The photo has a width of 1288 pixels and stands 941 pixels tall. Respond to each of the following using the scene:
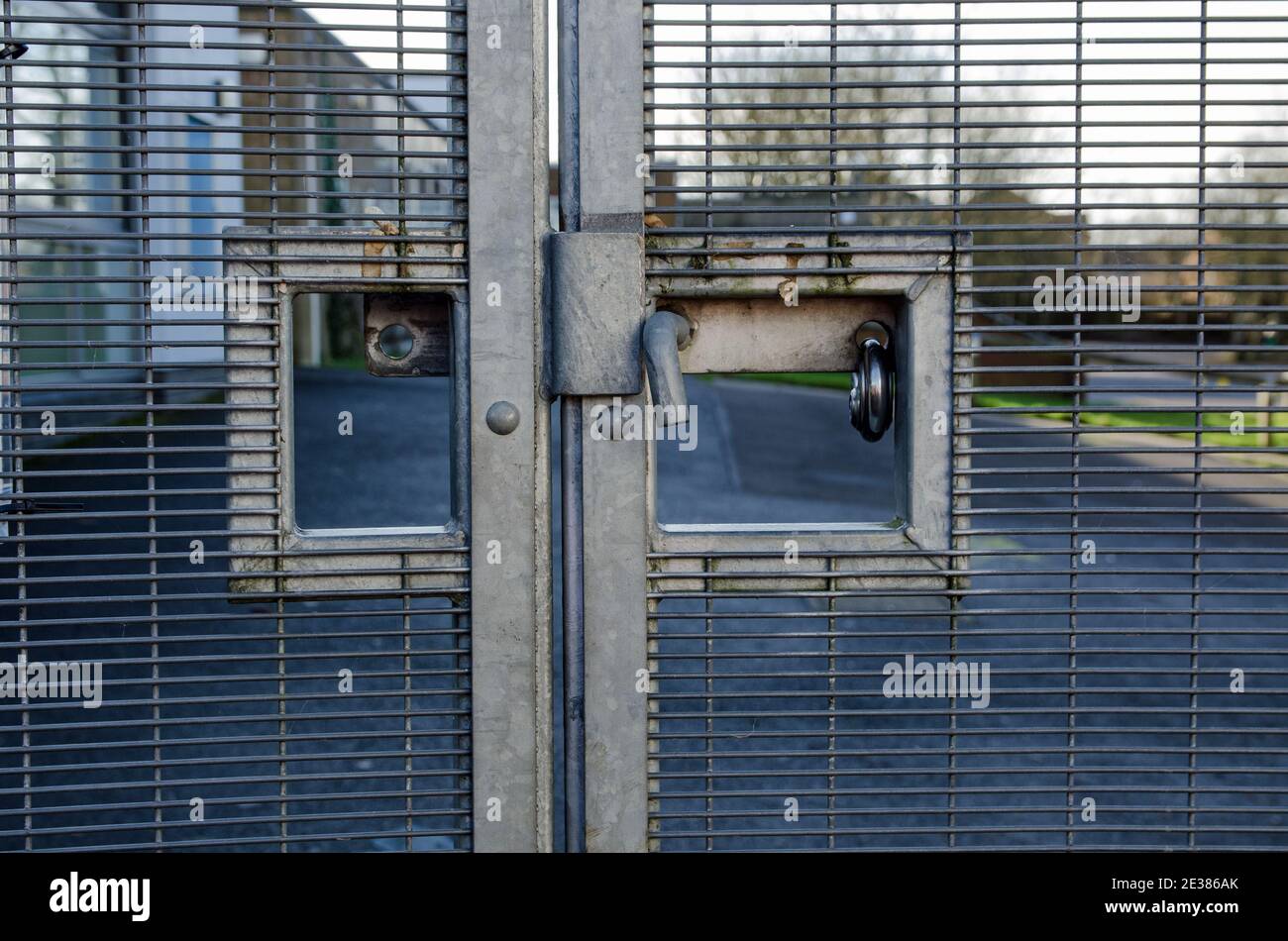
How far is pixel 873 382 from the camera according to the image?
3119 millimetres

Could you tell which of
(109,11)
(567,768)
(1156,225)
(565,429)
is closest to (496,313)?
(565,429)

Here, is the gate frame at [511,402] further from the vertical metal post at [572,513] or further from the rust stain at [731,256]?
the rust stain at [731,256]

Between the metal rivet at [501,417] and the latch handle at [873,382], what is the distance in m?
0.92

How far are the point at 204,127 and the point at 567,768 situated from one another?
1941 millimetres

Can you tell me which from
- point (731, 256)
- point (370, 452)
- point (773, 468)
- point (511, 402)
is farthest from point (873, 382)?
point (773, 468)

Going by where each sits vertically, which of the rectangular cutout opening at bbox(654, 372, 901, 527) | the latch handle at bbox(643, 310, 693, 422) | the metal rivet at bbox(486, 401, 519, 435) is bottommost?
the rectangular cutout opening at bbox(654, 372, 901, 527)

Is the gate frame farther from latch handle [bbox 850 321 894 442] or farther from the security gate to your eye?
latch handle [bbox 850 321 894 442]

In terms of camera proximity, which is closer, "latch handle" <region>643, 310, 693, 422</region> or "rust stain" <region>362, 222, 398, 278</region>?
"latch handle" <region>643, 310, 693, 422</region>

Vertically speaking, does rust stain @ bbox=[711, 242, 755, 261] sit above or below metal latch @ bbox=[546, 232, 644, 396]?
above

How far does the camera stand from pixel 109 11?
35.7 ft

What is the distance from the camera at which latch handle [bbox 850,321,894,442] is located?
313 centimetres

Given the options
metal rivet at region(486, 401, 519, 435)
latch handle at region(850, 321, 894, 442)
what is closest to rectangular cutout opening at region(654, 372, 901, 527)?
latch handle at region(850, 321, 894, 442)

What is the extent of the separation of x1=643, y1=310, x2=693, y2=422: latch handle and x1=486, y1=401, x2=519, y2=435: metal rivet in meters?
0.38
